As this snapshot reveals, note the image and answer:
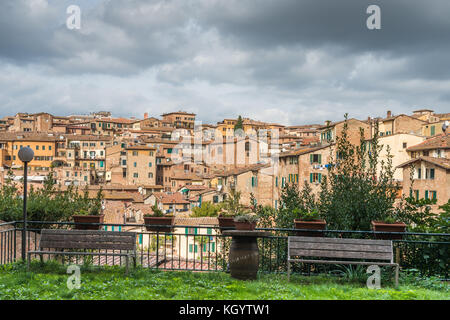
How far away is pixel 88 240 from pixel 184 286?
2313mm

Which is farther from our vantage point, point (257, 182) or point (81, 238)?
point (257, 182)

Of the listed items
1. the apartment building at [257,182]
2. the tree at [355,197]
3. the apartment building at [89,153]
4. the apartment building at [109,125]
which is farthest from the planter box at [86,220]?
the apartment building at [109,125]

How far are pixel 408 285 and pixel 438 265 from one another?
4.79 ft

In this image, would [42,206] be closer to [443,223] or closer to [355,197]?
[355,197]

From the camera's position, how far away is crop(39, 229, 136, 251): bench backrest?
7996 millimetres

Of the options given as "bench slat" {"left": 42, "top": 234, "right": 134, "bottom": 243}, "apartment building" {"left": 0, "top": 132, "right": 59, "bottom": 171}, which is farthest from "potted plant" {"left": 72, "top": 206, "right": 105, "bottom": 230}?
"apartment building" {"left": 0, "top": 132, "right": 59, "bottom": 171}

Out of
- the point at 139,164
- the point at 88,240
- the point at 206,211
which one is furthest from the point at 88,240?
the point at 139,164

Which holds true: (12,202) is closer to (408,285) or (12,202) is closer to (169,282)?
(169,282)

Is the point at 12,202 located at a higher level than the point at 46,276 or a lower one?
higher

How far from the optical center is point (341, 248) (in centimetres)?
756

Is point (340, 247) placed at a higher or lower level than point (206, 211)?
higher

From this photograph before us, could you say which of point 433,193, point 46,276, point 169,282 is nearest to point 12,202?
point 46,276
